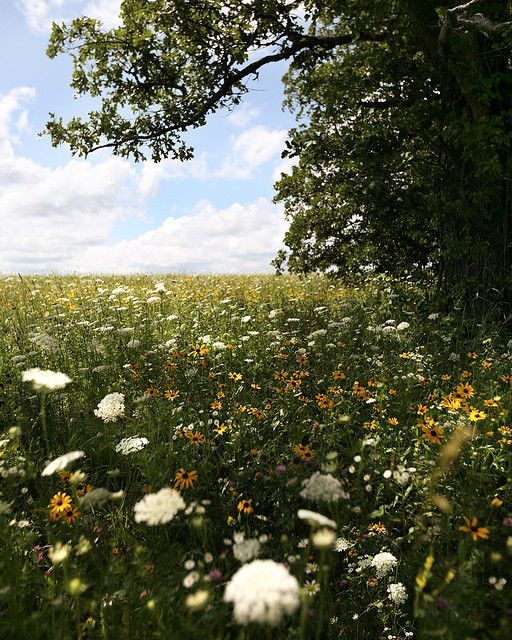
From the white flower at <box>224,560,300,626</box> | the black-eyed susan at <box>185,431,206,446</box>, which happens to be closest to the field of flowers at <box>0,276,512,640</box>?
the white flower at <box>224,560,300,626</box>

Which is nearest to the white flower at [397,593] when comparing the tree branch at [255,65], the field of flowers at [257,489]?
the field of flowers at [257,489]

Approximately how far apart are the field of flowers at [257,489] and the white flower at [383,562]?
0.02m

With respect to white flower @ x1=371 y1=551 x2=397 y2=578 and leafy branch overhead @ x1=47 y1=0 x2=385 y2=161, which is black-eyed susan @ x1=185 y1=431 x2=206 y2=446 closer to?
white flower @ x1=371 y1=551 x2=397 y2=578

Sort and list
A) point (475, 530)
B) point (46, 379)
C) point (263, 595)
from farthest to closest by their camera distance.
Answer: point (46, 379)
point (475, 530)
point (263, 595)

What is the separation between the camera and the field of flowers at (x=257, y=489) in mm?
2006

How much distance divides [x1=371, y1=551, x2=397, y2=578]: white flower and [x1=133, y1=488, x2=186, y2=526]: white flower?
1138 millimetres

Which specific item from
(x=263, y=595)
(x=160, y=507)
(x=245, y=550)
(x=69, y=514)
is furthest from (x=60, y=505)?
(x=263, y=595)

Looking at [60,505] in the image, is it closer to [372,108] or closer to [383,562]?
[383,562]

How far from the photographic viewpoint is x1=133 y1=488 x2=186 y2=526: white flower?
190cm

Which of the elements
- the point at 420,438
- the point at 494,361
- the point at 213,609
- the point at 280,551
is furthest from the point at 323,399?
the point at 494,361

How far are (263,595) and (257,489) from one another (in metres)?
1.96

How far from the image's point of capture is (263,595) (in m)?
1.30

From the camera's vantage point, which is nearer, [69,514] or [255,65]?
[69,514]

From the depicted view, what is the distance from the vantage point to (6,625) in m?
2.16
